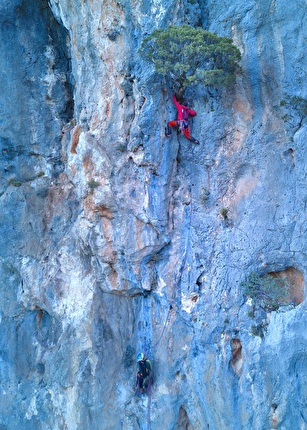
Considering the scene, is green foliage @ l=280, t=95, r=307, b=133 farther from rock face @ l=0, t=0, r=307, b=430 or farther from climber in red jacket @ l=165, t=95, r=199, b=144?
climber in red jacket @ l=165, t=95, r=199, b=144

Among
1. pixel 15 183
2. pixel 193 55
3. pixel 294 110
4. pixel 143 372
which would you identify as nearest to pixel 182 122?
pixel 193 55

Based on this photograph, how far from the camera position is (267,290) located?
12258 mm

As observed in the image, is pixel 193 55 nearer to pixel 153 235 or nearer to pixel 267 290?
pixel 153 235

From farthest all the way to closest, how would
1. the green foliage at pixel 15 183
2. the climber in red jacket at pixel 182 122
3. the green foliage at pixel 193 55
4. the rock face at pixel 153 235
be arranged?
the green foliage at pixel 15 183 → the climber in red jacket at pixel 182 122 → the green foliage at pixel 193 55 → the rock face at pixel 153 235

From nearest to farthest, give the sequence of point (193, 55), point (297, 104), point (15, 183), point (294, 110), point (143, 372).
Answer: point (297, 104)
point (294, 110)
point (193, 55)
point (143, 372)
point (15, 183)

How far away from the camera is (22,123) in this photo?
16172 mm

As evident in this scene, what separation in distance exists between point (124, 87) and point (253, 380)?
948cm

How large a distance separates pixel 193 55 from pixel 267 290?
23.4ft

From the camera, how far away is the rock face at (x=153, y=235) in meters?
12.1

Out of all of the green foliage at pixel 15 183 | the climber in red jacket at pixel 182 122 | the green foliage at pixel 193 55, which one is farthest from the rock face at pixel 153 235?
the green foliage at pixel 193 55

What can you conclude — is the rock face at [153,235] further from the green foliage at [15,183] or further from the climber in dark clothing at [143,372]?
the climber in dark clothing at [143,372]

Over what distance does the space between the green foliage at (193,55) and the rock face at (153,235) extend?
472 mm

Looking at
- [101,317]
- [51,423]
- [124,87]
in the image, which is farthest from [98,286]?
[124,87]

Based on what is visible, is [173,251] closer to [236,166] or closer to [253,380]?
[236,166]
